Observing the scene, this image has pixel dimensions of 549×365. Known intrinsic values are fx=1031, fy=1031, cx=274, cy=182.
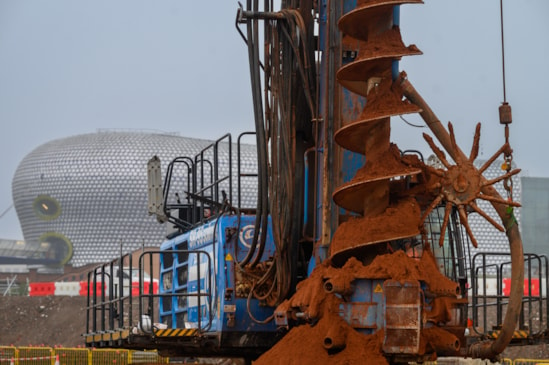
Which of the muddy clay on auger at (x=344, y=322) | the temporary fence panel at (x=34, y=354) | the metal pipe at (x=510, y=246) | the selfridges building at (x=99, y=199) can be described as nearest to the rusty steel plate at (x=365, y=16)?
the metal pipe at (x=510, y=246)

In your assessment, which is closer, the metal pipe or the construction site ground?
the metal pipe

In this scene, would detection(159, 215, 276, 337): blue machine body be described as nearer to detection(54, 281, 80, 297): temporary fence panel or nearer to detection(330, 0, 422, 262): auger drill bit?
detection(330, 0, 422, 262): auger drill bit

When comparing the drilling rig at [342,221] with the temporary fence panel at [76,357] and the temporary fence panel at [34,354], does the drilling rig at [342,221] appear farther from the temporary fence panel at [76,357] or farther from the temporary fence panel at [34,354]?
the temporary fence panel at [34,354]

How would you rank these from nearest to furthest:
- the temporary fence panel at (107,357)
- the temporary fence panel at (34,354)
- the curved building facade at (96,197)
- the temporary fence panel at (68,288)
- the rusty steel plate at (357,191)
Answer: the rusty steel plate at (357,191) < the temporary fence panel at (107,357) < the temporary fence panel at (34,354) < the temporary fence panel at (68,288) < the curved building facade at (96,197)

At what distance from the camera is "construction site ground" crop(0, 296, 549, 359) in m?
53.2

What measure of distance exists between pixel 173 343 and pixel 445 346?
4861 mm

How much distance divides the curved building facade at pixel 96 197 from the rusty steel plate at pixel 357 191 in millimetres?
135565

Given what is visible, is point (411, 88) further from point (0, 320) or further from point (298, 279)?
point (0, 320)

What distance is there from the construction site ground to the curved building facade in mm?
87709

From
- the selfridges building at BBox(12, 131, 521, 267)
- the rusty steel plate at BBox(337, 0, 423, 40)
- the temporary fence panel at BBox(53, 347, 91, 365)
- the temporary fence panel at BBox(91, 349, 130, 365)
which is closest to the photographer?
the rusty steel plate at BBox(337, 0, 423, 40)

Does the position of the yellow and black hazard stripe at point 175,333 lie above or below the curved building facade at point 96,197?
below

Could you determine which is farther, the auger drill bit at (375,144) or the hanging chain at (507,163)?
the hanging chain at (507,163)

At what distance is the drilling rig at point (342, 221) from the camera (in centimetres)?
1030

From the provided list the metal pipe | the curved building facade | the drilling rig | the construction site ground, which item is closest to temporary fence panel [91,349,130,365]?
the drilling rig
